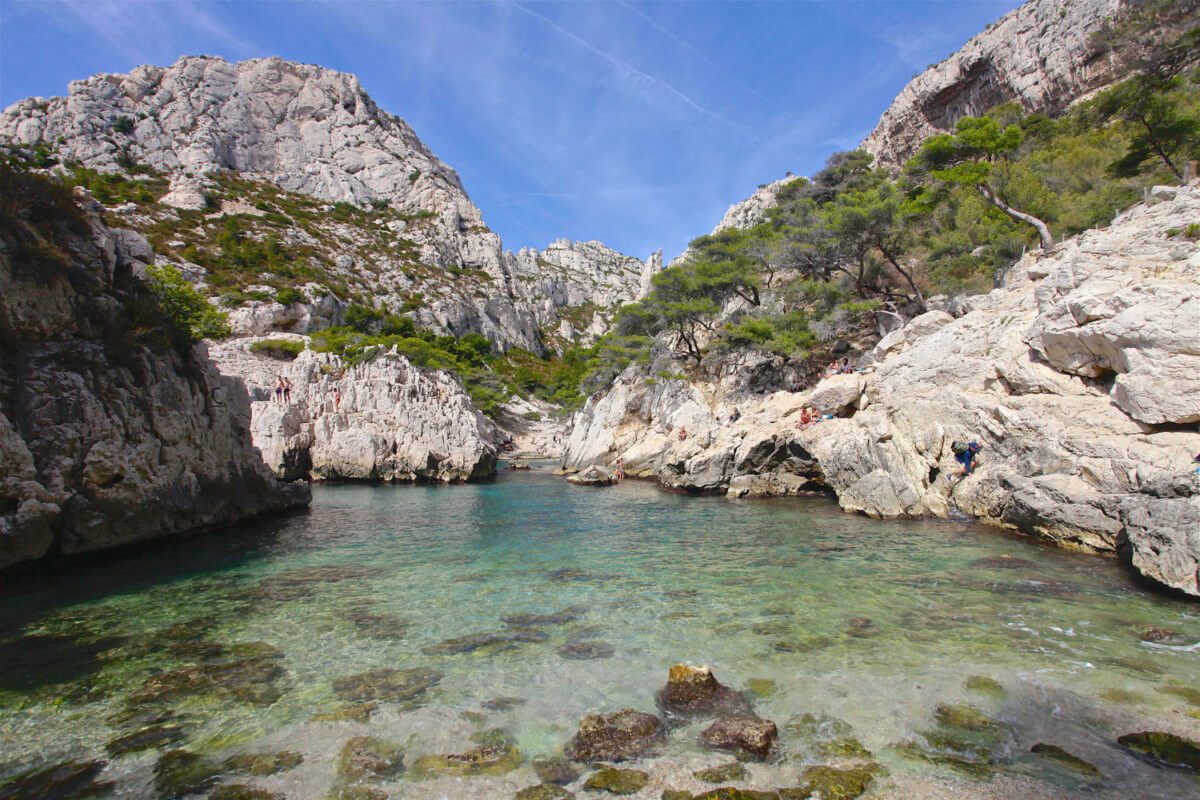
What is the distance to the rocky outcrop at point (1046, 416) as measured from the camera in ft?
33.9

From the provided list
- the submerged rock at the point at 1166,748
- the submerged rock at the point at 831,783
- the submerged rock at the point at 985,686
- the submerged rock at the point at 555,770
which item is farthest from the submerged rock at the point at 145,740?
the submerged rock at the point at 1166,748

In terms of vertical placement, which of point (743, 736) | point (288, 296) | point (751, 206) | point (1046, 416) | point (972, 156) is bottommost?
point (743, 736)

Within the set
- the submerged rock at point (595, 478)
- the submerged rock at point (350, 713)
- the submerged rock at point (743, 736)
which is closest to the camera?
the submerged rock at point (743, 736)

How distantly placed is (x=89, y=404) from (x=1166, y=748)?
17.0 metres

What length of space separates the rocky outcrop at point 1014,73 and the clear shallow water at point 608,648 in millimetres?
52765

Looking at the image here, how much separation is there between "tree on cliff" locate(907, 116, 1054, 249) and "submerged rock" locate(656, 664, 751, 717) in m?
28.6

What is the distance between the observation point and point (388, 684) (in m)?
6.19

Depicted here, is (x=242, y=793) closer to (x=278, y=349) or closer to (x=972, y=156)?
(x=972, y=156)

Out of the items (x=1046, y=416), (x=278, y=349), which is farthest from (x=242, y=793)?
(x=278, y=349)

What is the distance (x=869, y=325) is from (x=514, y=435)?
124 ft

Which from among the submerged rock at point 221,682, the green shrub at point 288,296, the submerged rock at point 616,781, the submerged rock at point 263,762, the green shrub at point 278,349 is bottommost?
the submerged rock at point 221,682

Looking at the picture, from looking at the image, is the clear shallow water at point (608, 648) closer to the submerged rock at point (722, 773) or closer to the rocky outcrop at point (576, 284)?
the submerged rock at point (722, 773)

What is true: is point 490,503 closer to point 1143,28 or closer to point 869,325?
point 869,325

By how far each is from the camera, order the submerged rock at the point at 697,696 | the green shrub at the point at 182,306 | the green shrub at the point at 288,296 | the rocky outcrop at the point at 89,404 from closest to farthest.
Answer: the submerged rock at the point at 697,696, the rocky outcrop at the point at 89,404, the green shrub at the point at 182,306, the green shrub at the point at 288,296
